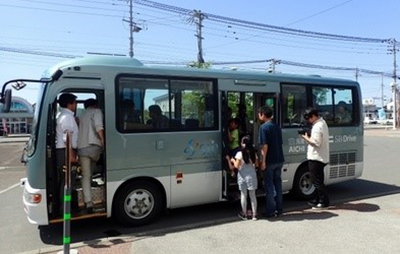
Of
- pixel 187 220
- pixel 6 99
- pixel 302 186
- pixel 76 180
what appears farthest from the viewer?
pixel 302 186

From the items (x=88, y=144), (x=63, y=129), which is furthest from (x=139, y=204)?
(x=63, y=129)

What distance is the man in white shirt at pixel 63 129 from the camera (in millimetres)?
5227

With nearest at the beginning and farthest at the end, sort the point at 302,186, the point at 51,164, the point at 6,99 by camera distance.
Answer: the point at 6,99 → the point at 51,164 → the point at 302,186

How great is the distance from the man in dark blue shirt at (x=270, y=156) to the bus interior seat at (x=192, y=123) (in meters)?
1.11

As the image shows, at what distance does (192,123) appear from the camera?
6.16 m

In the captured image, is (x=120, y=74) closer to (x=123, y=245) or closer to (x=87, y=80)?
(x=87, y=80)

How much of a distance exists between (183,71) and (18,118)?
51499 millimetres

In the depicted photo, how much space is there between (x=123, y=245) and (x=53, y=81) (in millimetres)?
2540

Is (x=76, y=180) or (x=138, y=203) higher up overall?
(x=76, y=180)

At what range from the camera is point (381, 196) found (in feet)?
25.2

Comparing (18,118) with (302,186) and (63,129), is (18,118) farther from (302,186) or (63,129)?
(302,186)

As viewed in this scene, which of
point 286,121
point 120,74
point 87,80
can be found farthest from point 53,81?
point 286,121

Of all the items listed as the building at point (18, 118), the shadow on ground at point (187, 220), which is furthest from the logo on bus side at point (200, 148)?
the building at point (18, 118)

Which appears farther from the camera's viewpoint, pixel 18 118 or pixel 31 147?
pixel 18 118
